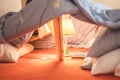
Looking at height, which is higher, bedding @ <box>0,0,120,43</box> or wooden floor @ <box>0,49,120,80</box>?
bedding @ <box>0,0,120,43</box>

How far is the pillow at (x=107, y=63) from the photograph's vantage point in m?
1.29

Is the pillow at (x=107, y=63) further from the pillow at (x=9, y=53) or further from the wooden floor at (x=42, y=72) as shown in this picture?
the pillow at (x=9, y=53)

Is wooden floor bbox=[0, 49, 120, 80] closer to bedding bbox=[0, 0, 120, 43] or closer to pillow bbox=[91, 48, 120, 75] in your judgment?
pillow bbox=[91, 48, 120, 75]

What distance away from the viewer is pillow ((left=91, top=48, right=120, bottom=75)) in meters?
1.29

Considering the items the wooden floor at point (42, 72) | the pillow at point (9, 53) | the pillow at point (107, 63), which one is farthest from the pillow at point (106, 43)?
the pillow at point (9, 53)

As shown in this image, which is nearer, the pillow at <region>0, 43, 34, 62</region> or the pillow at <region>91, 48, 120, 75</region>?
the pillow at <region>91, 48, 120, 75</region>

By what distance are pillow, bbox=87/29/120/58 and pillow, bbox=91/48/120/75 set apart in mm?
37

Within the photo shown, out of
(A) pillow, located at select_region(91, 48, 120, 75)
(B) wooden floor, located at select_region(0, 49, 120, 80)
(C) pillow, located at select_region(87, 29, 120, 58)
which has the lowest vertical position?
(B) wooden floor, located at select_region(0, 49, 120, 80)

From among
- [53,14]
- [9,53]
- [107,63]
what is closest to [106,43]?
[107,63]

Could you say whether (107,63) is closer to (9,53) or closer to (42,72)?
(42,72)

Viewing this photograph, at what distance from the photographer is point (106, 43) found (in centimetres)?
134

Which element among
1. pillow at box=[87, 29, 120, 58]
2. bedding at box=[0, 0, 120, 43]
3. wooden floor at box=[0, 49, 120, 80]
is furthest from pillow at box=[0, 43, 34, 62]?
pillow at box=[87, 29, 120, 58]

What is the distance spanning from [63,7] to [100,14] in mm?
251

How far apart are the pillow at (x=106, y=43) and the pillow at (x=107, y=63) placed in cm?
4
